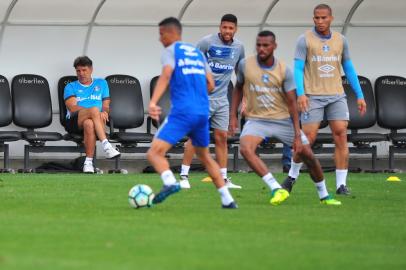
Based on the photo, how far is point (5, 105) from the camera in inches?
922

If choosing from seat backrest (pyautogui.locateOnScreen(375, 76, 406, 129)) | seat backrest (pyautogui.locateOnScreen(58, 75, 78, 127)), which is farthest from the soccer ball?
seat backrest (pyautogui.locateOnScreen(375, 76, 406, 129))

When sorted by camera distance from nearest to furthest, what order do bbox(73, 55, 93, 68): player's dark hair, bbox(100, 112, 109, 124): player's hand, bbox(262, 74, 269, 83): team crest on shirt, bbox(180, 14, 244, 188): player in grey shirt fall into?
1. bbox(262, 74, 269, 83): team crest on shirt
2. bbox(180, 14, 244, 188): player in grey shirt
3. bbox(73, 55, 93, 68): player's dark hair
4. bbox(100, 112, 109, 124): player's hand

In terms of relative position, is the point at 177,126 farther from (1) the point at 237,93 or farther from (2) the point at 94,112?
(2) the point at 94,112

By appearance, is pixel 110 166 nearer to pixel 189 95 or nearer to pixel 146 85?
pixel 146 85

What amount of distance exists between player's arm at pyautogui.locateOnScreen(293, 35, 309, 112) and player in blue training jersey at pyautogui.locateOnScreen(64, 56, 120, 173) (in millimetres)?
6908

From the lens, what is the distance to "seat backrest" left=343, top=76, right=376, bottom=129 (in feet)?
81.9

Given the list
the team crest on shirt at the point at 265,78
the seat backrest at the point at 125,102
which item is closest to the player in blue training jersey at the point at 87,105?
the seat backrest at the point at 125,102

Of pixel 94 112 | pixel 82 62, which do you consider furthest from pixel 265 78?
pixel 82 62

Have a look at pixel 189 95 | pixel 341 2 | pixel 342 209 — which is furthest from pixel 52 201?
pixel 341 2

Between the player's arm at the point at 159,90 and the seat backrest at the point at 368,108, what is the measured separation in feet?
39.7

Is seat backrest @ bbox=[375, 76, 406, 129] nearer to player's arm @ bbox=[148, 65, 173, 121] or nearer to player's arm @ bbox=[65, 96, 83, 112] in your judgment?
player's arm @ bbox=[65, 96, 83, 112]

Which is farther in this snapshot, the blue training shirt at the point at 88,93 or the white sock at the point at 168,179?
the blue training shirt at the point at 88,93

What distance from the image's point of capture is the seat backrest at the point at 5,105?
23.3 m

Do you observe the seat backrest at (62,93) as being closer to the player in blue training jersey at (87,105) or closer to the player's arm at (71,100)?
the player in blue training jersey at (87,105)
